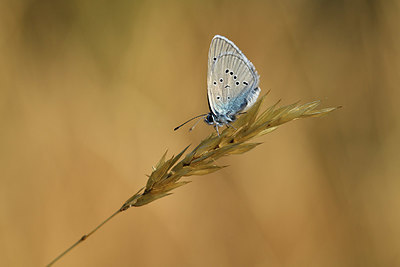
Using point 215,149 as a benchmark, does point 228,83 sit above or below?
above

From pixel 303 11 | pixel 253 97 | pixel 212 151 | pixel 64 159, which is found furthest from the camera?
pixel 303 11

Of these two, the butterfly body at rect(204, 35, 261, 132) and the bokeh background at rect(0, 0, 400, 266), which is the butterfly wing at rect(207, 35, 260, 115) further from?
the bokeh background at rect(0, 0, 400, 266)

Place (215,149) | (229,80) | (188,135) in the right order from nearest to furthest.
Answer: (215,149)
(229,80)
(188,135)

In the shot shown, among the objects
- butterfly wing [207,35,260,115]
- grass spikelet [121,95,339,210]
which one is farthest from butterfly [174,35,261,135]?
grass spikelet [121,95,339,210]

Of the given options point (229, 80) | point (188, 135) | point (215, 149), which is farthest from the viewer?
point (188, 135)

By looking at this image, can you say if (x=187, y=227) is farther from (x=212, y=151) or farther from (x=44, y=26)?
(x=44, y=26)

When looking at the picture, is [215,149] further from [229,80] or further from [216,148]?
[229,80]

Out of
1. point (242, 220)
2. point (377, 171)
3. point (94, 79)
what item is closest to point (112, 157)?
point (94, 79)

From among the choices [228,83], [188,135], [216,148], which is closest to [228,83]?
[228,83]
